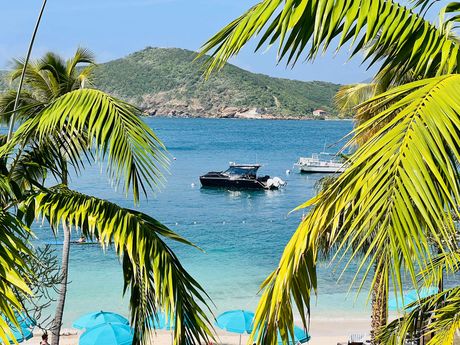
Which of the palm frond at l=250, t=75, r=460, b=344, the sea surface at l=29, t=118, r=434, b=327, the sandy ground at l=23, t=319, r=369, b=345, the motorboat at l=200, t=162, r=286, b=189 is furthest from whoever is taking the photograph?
the motorboat at l=200, t=162, r=286, b=189

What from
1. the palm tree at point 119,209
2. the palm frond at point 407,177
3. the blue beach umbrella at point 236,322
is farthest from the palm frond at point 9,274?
the blue beach umbrella at point 236,322

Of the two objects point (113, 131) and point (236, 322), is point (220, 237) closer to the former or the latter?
point (236, 322)

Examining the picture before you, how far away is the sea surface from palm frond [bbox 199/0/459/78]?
1.53ft

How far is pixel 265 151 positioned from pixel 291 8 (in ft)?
365

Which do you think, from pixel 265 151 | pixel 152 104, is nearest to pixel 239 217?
pixel 265 151

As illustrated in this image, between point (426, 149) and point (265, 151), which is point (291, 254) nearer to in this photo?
point (426, 149)

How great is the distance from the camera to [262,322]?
2.59 meters

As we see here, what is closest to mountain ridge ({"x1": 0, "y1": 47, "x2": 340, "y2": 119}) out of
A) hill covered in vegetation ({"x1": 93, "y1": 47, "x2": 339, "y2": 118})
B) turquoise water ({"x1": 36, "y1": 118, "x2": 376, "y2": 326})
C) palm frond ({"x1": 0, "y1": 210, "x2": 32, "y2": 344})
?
hill covered in vegetation ({"x1": 93, "y1": 47, "x2": 339, "y2": 118})

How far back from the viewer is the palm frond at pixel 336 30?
7.42 feet

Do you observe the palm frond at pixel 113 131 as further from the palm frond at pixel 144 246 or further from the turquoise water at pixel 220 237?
the turquoise water at pixel 220 237

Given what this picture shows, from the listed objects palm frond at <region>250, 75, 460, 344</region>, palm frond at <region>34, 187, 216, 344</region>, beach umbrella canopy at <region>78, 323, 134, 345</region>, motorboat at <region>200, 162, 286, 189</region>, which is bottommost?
palm frond at <region>250, 75, 460, 344</region>

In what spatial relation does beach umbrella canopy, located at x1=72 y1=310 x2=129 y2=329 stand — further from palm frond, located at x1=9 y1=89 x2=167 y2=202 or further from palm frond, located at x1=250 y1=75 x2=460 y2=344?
palm frond, located at x1=250 y1=75 x2=460 y2=344

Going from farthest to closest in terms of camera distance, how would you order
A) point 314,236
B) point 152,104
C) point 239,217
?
point 152,104
point 239,217
point 314,236

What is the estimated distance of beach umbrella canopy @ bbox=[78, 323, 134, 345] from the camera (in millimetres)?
14867
